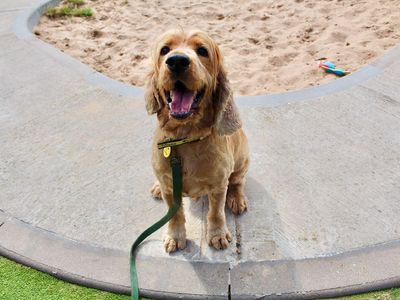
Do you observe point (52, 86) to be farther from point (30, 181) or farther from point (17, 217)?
point (17, 217)

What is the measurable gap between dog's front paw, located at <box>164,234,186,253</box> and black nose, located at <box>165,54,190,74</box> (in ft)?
4.46

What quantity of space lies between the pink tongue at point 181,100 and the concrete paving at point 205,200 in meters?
1.18

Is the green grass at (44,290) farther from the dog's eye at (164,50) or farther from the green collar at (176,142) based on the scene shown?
the dog's eye at (164,50)

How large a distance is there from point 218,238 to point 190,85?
1245mm

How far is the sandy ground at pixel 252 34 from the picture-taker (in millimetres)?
5648

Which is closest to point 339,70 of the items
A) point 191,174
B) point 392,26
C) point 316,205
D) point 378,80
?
point 378,80

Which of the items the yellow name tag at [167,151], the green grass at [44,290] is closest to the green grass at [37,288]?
the green grass at [44,290]

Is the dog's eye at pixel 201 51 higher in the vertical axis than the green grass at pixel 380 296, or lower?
higher

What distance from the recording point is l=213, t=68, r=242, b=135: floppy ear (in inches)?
117

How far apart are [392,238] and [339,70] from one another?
263cm

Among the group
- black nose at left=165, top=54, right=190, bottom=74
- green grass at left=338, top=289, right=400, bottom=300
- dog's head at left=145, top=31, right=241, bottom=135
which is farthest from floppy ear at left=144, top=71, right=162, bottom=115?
green grass at left=338, top=289, right=400, bottom=300

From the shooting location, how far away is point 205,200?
3861 millimetres

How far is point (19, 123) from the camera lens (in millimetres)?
4879

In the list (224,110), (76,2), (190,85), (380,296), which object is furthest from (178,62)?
(76,2)
